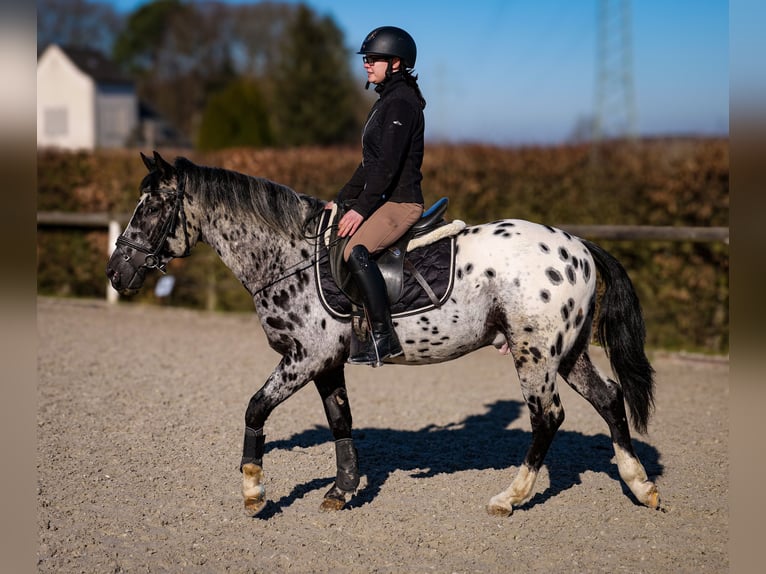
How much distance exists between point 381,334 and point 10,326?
2.23 meters

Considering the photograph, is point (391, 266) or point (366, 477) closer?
point (391, 266)

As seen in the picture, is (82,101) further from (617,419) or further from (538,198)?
(617,419)

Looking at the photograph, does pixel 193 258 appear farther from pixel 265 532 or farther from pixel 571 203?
pixel 265 532

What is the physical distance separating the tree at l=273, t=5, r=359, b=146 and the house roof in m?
14.8

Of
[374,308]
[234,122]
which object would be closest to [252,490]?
[374,308]

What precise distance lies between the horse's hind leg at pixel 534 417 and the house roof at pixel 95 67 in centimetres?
5308

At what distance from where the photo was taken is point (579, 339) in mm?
5172

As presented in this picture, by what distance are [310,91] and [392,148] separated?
40.7 m

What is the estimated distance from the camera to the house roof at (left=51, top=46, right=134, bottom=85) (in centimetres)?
5275

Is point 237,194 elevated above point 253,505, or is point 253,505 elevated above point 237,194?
point 237,194

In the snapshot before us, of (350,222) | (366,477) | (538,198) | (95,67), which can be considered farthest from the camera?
(95,67)

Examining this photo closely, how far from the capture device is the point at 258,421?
4926 millimetres

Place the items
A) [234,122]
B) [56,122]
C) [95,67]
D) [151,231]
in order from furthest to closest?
[56,122] → [95,67] → [234,122] → [151,231]

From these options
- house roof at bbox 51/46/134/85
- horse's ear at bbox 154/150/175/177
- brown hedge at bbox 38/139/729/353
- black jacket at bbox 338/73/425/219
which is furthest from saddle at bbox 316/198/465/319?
house roof at bbox 51/46/134/85
